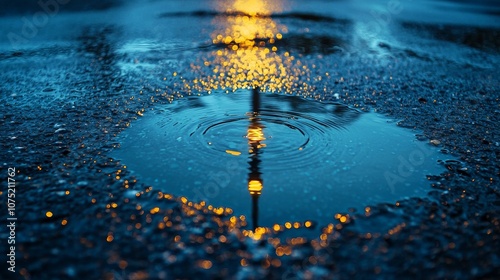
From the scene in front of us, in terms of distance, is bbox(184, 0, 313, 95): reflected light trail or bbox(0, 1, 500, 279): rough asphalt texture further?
bbox(184, 0, 313, 95): reflected light trail

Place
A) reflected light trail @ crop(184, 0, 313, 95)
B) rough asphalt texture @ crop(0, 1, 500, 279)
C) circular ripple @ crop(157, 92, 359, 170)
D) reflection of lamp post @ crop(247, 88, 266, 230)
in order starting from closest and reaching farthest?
1. rough asphalt texture @ crop(0, 1, 500, 279)
2. reflection of lamp post @ crop(247, 88, 266, 230)
3. circular ripple @ crop(157, 92, 359, 170)
4. reflected light trail @ crop(184, 0, 313, 95)

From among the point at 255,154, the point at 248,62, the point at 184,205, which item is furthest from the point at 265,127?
the point at 248,62

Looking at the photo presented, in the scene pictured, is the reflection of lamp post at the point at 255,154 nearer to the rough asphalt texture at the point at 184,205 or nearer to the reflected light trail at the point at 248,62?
the rough asphalt texture at the point at 184,205

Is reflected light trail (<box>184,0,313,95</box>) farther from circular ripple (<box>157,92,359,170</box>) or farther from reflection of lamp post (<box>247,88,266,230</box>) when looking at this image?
reflection of lamp post (<box>247,88,266,230</box>)

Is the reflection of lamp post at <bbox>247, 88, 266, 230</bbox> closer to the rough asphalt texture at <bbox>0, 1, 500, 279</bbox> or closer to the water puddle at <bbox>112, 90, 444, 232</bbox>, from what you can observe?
the water puddle at <bbox>112, 90, 444, 232</bbox>

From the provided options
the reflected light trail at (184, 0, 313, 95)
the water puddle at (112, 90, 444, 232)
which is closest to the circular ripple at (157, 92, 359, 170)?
the water puddle at (112, 90, 444, 232)

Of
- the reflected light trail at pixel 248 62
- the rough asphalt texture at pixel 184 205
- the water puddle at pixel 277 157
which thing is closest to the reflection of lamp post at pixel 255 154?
the water puddle at pixel 277 157

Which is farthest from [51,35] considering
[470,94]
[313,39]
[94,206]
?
[470,94]

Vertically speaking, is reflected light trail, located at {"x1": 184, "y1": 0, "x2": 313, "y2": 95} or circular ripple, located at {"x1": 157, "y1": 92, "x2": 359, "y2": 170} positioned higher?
reflected light trail, located at {"x1": 184, "y1": 0, "x2": 313, "y2": 95}

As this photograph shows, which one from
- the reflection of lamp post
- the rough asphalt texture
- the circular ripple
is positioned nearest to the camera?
the rough asphalt texture
